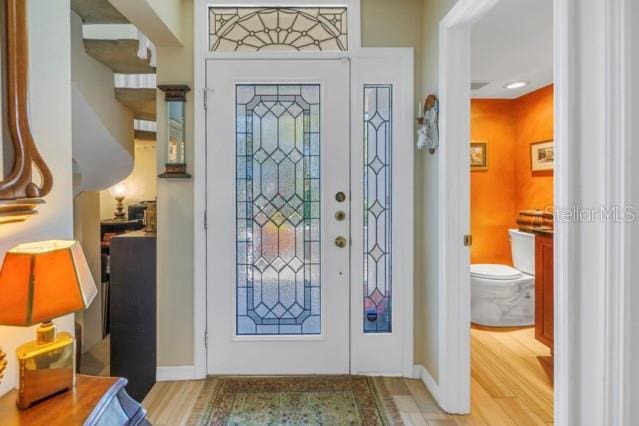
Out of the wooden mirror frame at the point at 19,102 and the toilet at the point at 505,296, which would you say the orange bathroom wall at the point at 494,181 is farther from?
the wooden mirror frame at the point at 19,102

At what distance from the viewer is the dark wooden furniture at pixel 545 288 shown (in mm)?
2551

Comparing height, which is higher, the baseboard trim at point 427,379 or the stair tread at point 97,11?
the stair tread at point 97,11

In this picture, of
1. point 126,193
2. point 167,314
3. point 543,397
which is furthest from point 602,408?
point 126,193

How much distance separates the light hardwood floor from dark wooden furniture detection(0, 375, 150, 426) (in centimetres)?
100

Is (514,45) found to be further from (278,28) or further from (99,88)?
(99,88)

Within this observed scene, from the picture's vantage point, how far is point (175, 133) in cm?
231

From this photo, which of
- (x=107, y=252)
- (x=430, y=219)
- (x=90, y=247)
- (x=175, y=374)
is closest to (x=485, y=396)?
(x=430, y=219)

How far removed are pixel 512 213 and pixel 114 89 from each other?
3.84 metres

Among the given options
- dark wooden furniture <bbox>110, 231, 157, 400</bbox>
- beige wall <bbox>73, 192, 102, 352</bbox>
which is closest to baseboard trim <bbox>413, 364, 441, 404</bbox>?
dark wooden furniture <bbox>110, 231, 157, 400</bbox>

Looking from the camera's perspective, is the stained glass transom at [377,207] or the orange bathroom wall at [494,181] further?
the orange bathroom wall at [494,181]

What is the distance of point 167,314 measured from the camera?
93.1 inches
